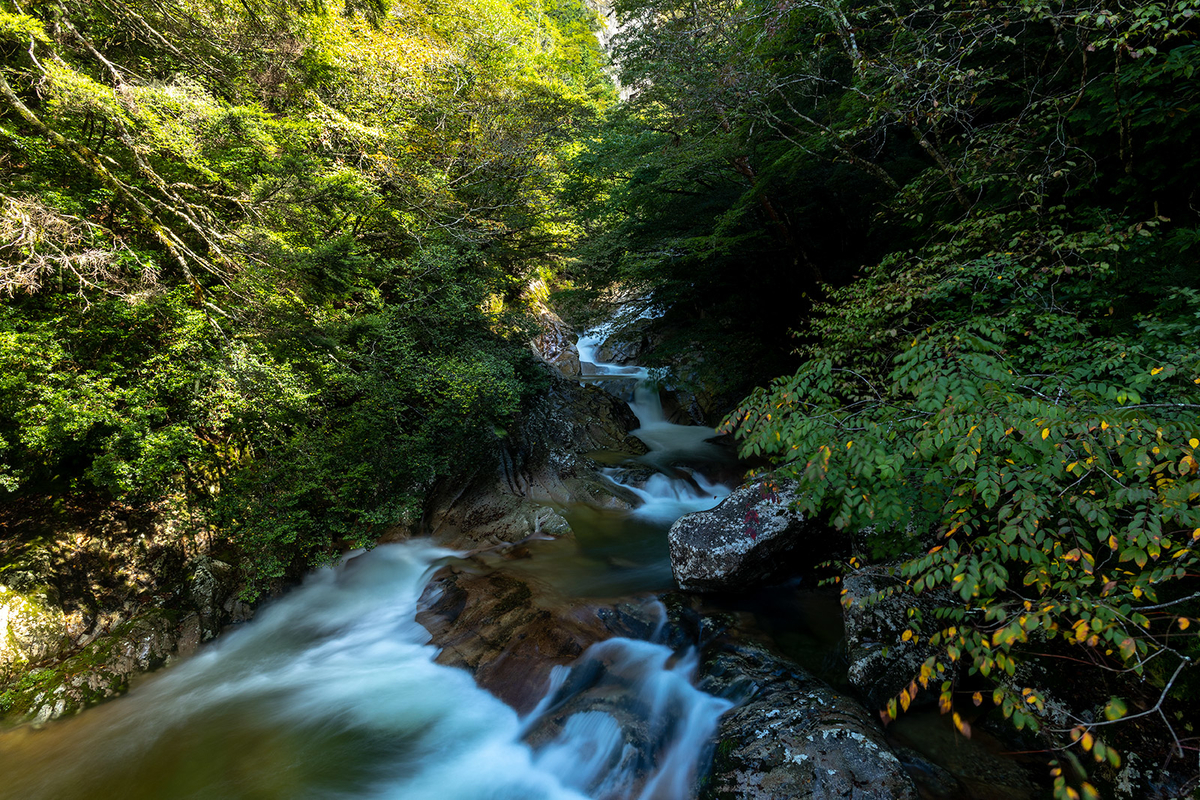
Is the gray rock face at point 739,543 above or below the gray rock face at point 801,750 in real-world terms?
above

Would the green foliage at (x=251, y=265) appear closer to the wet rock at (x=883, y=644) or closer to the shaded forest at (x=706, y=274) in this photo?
the shaded forest at (x=706, y=274)

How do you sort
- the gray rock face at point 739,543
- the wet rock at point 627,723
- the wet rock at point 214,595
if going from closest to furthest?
the wet rock at point 627,723 < the gray rock face at point 739,543 < the wet rock at point 214,595

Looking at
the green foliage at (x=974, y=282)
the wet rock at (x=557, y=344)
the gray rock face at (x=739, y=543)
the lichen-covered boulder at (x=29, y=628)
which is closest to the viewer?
the green foliage at (x=974, y=282)

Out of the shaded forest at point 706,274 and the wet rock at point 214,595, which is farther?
the wet rock at point 214,595

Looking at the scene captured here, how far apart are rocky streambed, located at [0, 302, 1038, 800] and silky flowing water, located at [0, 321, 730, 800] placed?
0.02 m

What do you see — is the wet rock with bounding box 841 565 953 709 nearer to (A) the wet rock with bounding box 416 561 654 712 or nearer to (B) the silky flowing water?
(B) the silky flowing water

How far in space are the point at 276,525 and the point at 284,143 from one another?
610 centimetres

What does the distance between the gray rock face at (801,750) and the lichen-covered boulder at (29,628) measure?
792cm

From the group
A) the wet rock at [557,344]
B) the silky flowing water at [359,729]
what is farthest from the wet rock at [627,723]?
the wet rock at [557,344]

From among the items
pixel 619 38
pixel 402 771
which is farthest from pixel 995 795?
pixel 619 38

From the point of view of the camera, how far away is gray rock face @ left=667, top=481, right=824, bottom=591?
6.28 m

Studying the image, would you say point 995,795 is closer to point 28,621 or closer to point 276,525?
point 276,525

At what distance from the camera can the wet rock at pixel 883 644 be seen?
4.55 m

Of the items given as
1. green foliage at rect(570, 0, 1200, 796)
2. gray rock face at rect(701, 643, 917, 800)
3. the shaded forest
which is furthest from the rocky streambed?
green foliage at rect(570, 0, 1200, 796)
